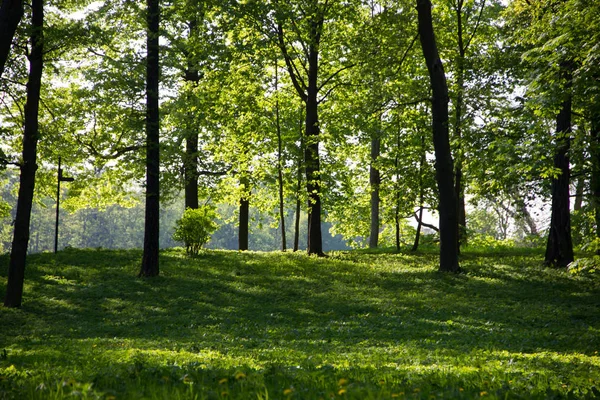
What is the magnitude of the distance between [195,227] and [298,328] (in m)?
11.8

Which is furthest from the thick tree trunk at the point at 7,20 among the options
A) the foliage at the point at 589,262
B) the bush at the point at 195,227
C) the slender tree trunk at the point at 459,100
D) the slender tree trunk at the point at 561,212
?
the slender tree trunk at the point at 561,212

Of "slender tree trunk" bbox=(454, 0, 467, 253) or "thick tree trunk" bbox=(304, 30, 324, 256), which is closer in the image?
"slender tree trunk" bbox=(454, 0, 467, 253)

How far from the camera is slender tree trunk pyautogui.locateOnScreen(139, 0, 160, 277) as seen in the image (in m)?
20.1

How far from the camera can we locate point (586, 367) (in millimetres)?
7453

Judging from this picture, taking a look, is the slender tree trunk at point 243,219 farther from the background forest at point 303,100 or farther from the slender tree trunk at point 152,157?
the slender tree trunk at point 152,157

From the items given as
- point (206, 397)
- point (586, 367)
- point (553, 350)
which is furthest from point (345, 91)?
point (206, 397)

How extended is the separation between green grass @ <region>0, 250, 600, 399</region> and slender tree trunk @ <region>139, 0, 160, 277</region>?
94cm

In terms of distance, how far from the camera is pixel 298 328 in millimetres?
13344

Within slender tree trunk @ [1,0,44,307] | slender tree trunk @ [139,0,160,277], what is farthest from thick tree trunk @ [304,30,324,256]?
slender tree trunk @ [1,0,44,307]

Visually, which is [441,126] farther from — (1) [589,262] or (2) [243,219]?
(2) [243,219]

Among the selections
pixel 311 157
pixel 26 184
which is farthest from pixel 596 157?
pixel 26 184

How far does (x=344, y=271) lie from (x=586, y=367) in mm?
14446

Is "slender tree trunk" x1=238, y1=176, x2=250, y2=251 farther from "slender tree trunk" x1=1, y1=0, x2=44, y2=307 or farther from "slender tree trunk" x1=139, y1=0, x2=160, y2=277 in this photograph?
"slender tree trunk" x1=1, y1=0, x2=44, y2=307

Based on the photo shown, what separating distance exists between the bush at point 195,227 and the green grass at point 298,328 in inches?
37.1
